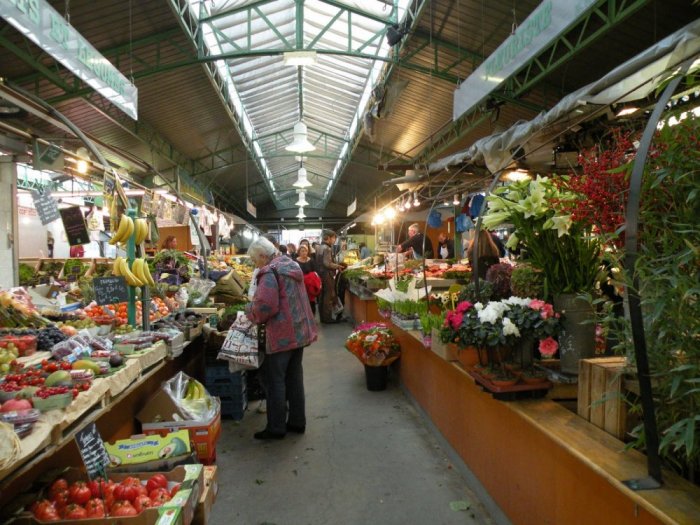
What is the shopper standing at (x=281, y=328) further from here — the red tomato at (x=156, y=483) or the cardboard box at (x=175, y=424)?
the red tomato at (x=156, y=483)

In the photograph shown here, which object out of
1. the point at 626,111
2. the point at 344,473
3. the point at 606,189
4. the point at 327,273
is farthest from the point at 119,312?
the point at 327,273

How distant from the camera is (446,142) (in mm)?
11211

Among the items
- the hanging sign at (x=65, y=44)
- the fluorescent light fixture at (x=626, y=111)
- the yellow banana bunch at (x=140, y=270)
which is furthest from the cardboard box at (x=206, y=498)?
the fluorescent light fixture at (x=626, y=111)

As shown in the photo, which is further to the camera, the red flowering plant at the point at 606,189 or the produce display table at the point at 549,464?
the red flowering plant at the point at 606,189

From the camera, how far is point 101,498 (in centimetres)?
207

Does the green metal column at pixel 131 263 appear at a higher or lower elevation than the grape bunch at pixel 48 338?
higher

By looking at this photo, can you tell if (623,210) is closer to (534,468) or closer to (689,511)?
(689,511)

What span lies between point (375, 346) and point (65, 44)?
390 centimetres

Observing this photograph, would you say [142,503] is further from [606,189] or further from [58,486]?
[606,189]

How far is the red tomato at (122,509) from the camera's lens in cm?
194

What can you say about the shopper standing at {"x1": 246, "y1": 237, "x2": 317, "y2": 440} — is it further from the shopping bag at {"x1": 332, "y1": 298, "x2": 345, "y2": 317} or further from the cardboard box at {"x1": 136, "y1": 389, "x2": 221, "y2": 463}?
the shopping bag at {"x1": 332, "y1": 298, "x2": 345, "y2": 317}

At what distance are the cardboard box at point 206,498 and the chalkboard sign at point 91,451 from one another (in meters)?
0.49

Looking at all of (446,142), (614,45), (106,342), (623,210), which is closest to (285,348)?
(106,342)

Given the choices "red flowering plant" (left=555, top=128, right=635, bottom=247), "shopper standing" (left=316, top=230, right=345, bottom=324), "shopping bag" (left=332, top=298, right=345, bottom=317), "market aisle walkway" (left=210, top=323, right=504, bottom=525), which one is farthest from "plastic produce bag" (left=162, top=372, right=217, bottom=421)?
"shopping bag" (left=332, top=298, right=345, bottom=317)
